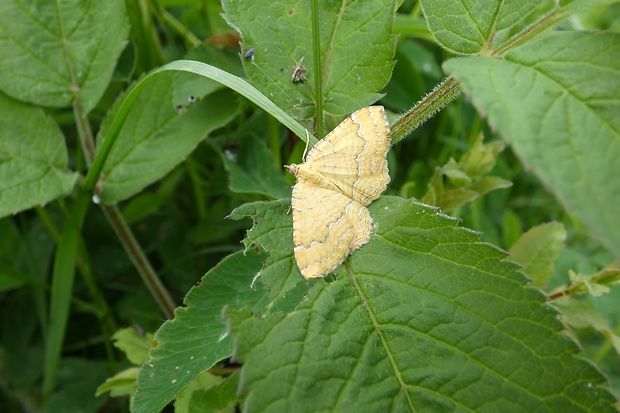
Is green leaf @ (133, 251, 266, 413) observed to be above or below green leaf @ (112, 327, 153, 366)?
above

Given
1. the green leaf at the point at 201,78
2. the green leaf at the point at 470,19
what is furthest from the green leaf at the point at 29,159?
the green leaf at the point at 470,19

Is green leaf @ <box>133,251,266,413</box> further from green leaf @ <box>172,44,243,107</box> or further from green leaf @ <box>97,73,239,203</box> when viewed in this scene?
green leaf @ <box>172,44,243,107</box>

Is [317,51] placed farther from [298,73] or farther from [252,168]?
[252,168]

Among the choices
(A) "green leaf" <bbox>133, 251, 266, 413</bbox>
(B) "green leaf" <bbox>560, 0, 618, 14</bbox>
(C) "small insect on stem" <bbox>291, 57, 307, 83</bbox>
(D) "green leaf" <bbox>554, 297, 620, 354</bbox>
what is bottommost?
(D) "green leaf" <bbox>554, 297, 620, 354</bbox>

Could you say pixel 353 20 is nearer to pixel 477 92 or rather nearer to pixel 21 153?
pixel 477 92

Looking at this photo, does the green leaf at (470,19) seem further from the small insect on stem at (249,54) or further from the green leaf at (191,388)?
the green leaf at (191,388)

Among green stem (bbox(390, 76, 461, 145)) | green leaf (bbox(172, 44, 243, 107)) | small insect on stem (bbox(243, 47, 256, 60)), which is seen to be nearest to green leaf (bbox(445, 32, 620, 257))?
green stem (bbox(390, 76, 461, 145))

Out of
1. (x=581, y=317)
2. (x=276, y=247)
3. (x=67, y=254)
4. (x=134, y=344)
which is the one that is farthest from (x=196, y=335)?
(x=581, y=317)

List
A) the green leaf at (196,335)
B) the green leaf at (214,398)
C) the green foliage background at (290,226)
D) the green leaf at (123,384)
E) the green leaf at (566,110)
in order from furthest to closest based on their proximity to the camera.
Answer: the green leaf at (123,384)
the green leaf at (214,398)
the green leaf at (196,335)
the green foliage background at (290,226)
the green leaf at (566,110)
